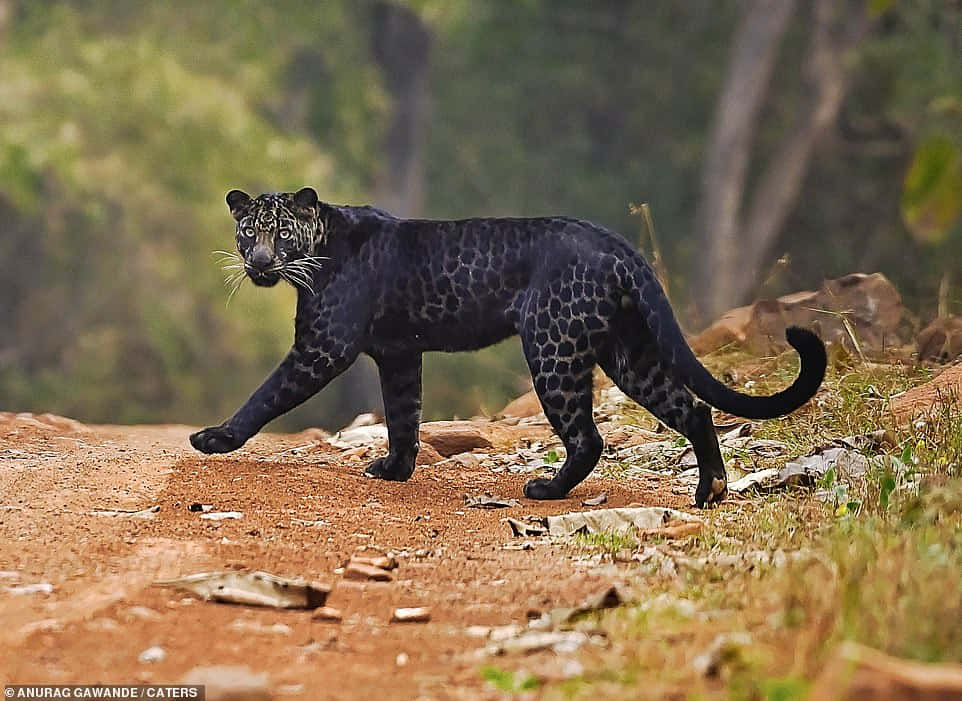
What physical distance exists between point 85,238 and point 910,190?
21.7 meters

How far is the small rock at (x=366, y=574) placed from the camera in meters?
4.90

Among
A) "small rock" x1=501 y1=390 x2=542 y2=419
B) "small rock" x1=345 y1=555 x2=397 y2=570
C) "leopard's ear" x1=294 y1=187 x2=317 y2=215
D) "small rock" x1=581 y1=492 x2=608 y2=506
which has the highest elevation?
"leopard's ear" x1=294 y1=187 x2=317 y2=215

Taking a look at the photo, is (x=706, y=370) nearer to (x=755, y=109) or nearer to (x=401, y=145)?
(x=755, y=109)

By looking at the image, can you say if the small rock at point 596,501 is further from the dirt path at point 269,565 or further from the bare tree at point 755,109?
the bare tree at point 755,109

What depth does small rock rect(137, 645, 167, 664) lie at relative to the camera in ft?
12.9

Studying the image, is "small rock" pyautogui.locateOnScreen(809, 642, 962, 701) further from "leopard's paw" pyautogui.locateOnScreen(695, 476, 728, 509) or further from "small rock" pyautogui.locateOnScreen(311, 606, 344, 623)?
"leopard's paw" pyautogui.locateOnScreen(695, 476, 728, 509)

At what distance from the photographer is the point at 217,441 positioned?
6.93 meters

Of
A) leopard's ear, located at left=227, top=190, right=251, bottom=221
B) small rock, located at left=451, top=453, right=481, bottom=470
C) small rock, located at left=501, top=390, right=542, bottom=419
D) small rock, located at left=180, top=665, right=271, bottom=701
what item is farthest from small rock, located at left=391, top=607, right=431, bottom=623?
small rock, located at left=501, top=390, right=542, bottom=419

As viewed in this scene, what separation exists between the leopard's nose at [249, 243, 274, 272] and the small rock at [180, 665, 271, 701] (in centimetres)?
354

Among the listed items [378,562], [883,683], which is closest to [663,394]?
[378,562]

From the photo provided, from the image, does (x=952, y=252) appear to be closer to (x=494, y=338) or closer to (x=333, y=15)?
(x=333, y=15)

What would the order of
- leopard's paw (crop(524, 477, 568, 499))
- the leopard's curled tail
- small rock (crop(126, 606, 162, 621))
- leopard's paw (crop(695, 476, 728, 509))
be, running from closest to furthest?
1. small rock (crop(126, 606, 162, 621))
2. the leopard's curled tail
3. leopard's paw (crop(695, 476, 728, 509))
4. leopard's paw (crop(524, 477, 568, 499))

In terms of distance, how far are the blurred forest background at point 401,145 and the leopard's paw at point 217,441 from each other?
10930 mm

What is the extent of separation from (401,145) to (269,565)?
18725mm
